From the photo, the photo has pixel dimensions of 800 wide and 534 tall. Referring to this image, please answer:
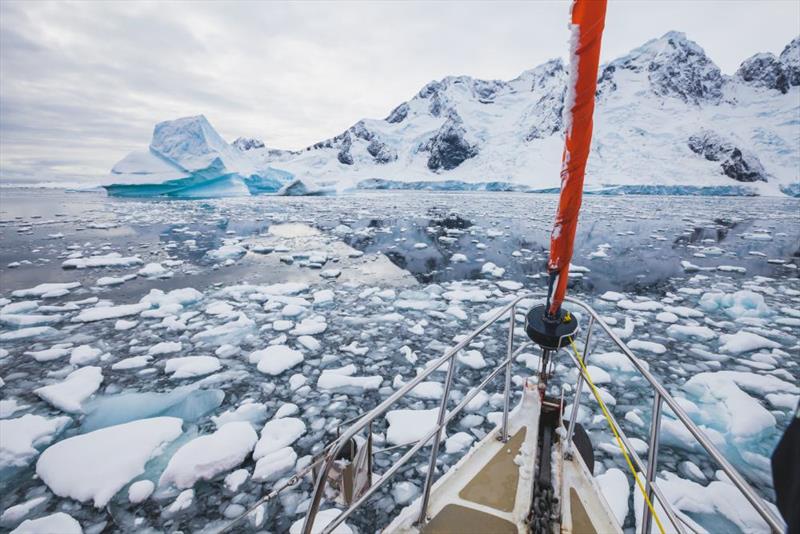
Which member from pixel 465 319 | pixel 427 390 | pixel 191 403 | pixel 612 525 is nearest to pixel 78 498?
pixel 191 403

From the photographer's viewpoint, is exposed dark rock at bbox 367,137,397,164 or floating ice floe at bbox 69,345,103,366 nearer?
floating ice floe at bbox 69,345,103,366

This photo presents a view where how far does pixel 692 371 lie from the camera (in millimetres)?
3697

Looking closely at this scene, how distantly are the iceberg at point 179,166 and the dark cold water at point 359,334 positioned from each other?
19947 millimetres

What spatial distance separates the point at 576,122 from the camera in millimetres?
1580

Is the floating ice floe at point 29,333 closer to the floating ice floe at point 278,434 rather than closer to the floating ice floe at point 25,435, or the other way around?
the floating ice floe at point 25,435

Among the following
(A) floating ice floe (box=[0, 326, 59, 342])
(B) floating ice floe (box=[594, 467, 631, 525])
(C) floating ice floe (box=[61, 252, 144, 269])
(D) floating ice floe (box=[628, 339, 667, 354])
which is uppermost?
(C) floating ice floe (box=[61, 252, 144, 269])

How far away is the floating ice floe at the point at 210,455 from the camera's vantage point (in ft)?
8.01

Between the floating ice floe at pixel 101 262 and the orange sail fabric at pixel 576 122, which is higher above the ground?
the orange sail fabric at pixel 576 122

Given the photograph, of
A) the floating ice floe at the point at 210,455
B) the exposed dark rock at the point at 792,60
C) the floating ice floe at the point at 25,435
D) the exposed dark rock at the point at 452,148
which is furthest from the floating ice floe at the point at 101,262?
the exposed dark rock at the point at 792,60

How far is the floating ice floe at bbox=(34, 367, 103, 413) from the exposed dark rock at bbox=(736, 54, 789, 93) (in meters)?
95.3

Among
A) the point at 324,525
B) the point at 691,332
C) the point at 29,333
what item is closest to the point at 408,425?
the point at 324,525

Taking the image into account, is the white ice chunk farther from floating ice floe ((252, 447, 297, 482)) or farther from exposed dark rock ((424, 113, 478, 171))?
exposed dark rock ((424, 113, 478, 171))

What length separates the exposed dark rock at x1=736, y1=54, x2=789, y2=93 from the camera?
198ft

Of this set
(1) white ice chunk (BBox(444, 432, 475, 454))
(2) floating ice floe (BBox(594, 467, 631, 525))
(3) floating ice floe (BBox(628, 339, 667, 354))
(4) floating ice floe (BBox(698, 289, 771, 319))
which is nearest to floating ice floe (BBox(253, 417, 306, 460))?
(1) white ice chunk (BBox(444, 432, 475, 454))
